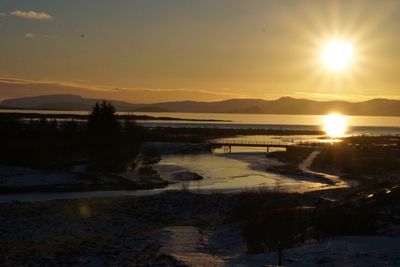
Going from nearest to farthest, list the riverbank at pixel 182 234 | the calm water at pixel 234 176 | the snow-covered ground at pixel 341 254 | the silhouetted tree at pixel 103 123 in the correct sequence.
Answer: the snow-covered ground at pixel 341 254 < the riverbank at pixel 182 234 < the calm water at pixel 234 176 < the silhouetted tree at pixel 103 123

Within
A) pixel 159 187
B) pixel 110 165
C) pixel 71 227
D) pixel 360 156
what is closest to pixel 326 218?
pixel 71 227

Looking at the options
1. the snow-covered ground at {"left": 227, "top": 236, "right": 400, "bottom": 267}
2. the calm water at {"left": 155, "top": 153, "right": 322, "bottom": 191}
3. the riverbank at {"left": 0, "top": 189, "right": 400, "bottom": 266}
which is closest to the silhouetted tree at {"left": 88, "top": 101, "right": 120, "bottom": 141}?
the calm water at {"left": 155, "top": 153, "right": 322, "bottom": 191}

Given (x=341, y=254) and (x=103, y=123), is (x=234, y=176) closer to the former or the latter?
(x=103, y=123)

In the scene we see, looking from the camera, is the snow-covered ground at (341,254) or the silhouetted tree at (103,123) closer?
the snow-covered ground at (341,254)

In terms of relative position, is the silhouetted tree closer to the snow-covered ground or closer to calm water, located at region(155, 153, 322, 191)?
calm water, located at region(155, 153, 322, 191)

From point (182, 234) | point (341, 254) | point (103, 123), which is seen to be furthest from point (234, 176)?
point (341, 254)

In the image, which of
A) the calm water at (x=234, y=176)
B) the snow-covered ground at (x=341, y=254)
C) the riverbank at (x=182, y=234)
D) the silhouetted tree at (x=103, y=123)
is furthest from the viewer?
the silhouetted tree at (x=103, y=123)

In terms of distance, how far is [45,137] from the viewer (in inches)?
3017

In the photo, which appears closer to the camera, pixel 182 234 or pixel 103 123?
pixel 182 234

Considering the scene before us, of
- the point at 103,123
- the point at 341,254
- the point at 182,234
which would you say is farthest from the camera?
the point at 103,123

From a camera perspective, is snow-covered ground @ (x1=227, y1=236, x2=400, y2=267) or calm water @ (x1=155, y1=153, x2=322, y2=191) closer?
snow-covered ground @ (x1=227, y1=236, x2=400, y2=267)

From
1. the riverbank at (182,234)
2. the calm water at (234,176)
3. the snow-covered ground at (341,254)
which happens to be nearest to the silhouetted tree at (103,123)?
the calm water at (234,176)

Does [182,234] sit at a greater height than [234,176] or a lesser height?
greater

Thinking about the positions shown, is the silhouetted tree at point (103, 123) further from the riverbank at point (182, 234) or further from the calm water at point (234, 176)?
the riverbank at point (182, 234)
